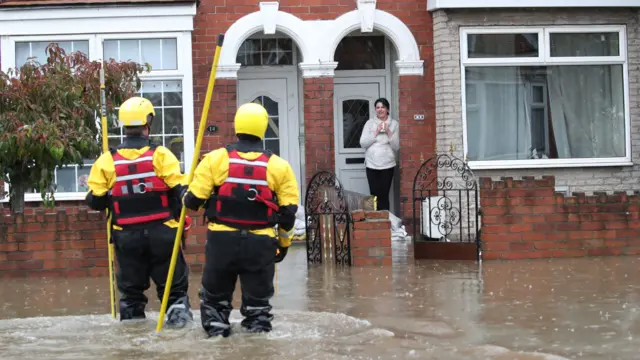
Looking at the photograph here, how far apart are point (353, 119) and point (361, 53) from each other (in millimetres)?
1043

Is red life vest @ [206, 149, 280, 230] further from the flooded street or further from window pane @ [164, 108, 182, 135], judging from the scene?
window pane @ [164, 108, 182, 135]

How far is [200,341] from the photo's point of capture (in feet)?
27.3

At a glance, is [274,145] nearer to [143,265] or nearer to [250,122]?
[143,265]

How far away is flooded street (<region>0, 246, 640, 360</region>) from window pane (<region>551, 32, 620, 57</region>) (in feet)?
17.5

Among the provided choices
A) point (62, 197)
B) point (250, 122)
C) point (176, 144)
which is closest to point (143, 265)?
point (250, 122)

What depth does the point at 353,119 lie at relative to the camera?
18.4 meters

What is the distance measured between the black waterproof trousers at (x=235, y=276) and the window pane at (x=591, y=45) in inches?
387

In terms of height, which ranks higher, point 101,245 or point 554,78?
point 554,78

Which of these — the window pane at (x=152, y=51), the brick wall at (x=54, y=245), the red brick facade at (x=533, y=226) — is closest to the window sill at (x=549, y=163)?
the red brick facade at (x=533, y=226)

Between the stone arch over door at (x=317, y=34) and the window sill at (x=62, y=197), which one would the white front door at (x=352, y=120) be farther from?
the window sill at (x=62, y=197)

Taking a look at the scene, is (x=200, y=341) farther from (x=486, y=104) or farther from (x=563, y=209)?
(x=486, y=104)

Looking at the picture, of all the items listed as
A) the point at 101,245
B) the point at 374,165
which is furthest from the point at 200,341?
the point at 374,165

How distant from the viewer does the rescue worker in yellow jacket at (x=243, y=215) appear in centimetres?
827

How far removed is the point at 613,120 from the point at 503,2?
2634mm
